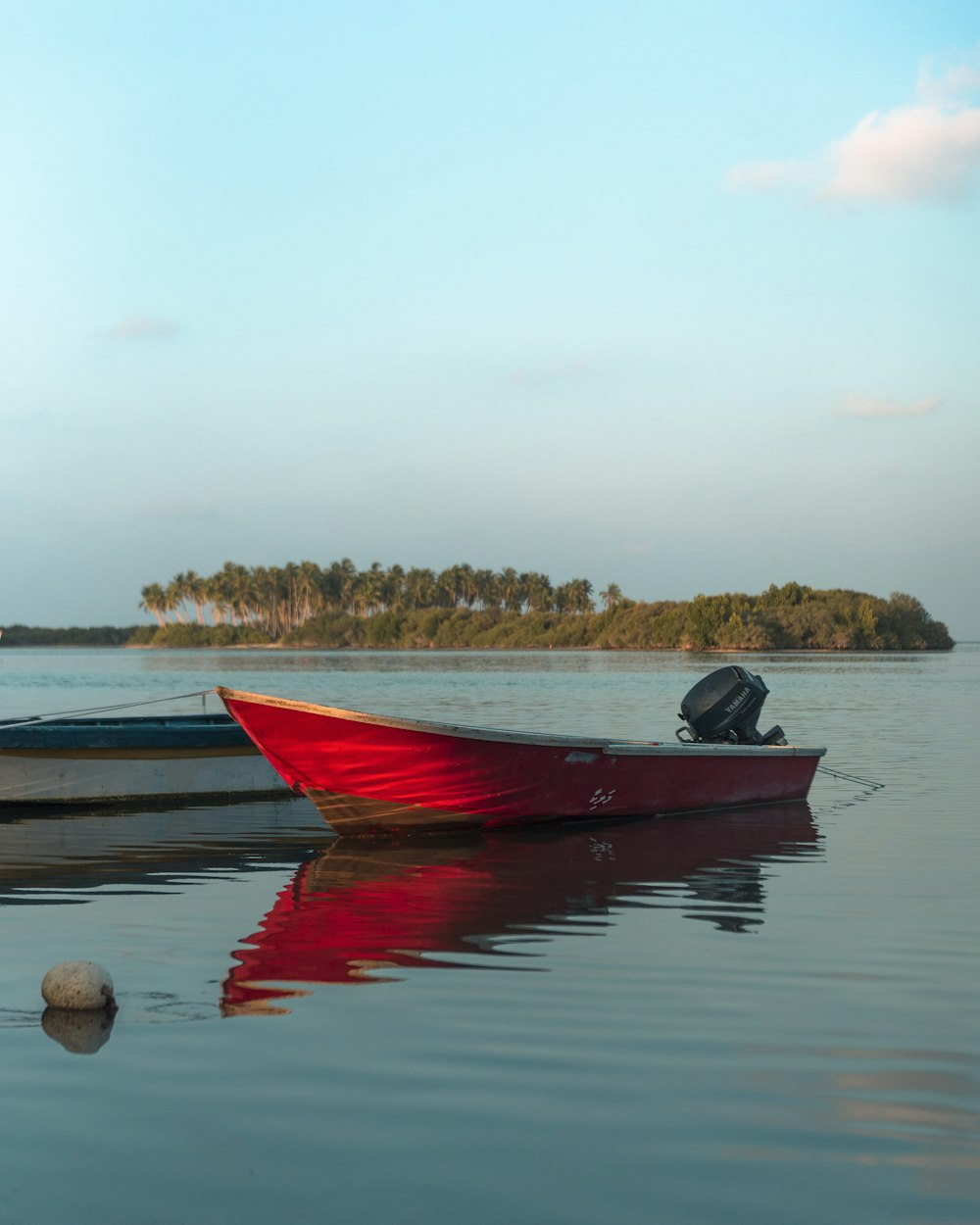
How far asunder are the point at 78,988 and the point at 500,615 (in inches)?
6118

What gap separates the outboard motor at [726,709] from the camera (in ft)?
49.3

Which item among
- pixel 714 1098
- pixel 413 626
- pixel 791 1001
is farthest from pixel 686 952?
pixel 413 626

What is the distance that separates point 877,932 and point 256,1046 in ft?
15.1

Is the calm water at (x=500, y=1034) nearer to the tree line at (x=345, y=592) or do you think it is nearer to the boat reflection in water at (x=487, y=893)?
the boat reflection in water at (x=487, y=893)

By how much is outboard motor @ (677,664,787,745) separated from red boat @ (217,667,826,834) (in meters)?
0.02

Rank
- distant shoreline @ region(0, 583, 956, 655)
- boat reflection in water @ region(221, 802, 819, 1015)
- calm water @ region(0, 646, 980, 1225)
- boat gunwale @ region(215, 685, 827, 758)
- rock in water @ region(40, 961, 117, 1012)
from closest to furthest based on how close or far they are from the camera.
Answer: calm water @ region(0, 646, 980, 1225)
rock in water @ region(40, 961, 117, 1012)
boat reflection in water @ region(221, 802, 819, 1015)
boat gunwale @ region(215, 685, 827, 758)
distant shoreline @ region(0, 583, 956, 655)

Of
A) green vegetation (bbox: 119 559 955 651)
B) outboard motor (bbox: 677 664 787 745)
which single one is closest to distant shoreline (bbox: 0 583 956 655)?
green vegetation (bbox: 119 559 955 651)

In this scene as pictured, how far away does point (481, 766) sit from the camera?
13.0 metres

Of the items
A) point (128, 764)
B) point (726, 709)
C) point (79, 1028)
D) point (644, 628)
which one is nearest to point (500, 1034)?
point (79, 1028)

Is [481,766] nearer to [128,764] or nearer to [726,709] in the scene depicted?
[726,709]

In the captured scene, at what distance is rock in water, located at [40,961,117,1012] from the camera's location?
21.0 ft

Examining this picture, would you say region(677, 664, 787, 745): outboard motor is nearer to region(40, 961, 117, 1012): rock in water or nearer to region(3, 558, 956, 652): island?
region(40, 961, 117, 1012): rock in water

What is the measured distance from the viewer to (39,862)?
11.9 meters

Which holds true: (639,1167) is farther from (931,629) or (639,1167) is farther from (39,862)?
(931,629)
